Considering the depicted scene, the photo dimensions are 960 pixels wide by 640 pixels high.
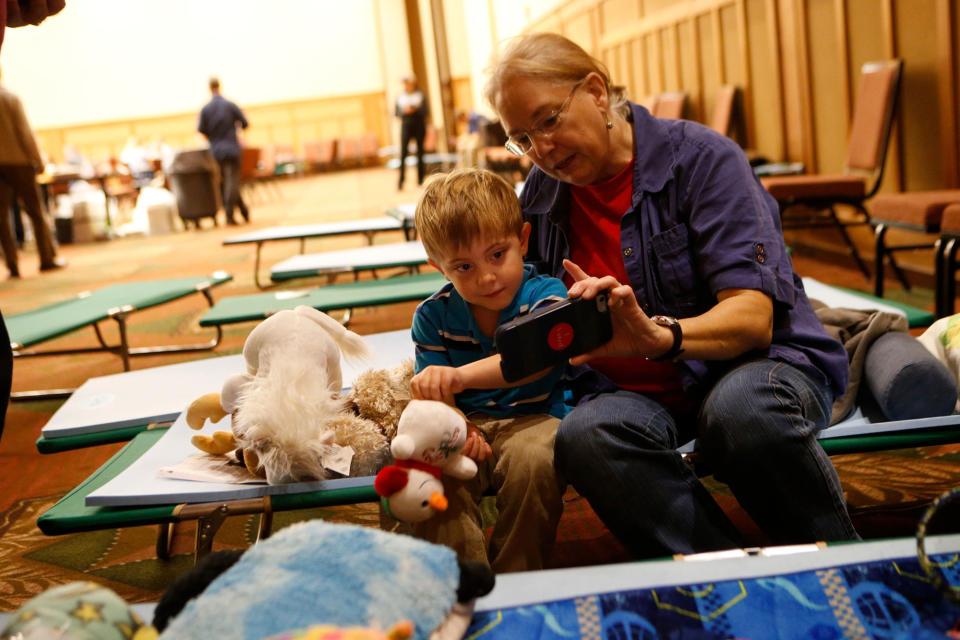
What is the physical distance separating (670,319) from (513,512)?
42 centimetres

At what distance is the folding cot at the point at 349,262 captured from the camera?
404 centimetres

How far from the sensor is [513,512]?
4.83 ft

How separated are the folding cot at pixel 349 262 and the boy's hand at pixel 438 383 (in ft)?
7.66

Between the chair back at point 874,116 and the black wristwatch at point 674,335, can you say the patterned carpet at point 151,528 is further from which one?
the chair back at point 874,116

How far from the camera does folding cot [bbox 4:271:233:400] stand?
328cm

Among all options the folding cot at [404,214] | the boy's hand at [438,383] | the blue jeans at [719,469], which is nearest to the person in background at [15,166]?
the folding cot at [404,214]

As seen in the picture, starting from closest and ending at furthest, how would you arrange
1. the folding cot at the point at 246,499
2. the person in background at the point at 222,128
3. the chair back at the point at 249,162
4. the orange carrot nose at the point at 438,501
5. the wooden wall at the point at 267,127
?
the orange carrot nose at the point at 438,501, the folding cot at the point at 246,499, the person in background at the point at 222,128, the chair back at the point at 249,162, the wooden wall at the point at 267,127

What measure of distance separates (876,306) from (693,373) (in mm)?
1064

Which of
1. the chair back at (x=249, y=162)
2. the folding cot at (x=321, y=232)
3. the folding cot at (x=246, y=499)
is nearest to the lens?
the folding cot at (x=246, y=499)

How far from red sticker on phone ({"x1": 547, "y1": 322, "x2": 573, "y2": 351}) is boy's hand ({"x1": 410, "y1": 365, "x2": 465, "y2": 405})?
165mm

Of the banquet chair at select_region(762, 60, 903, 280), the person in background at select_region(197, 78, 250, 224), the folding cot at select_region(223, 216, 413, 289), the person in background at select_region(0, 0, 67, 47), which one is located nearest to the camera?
the person in background at select_region(0, 0, 67, 47)

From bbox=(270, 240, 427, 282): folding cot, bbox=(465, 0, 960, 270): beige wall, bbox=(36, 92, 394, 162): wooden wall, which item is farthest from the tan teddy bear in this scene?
bbox=(36, 92, 394, 162): wooden wall

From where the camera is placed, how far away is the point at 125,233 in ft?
39.7

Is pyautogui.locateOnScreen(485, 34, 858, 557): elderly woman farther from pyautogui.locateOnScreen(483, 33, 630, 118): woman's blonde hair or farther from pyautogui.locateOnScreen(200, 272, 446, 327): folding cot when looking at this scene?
pyautogui.locateOnScreen(200, 272, 446, 327): folding cot
